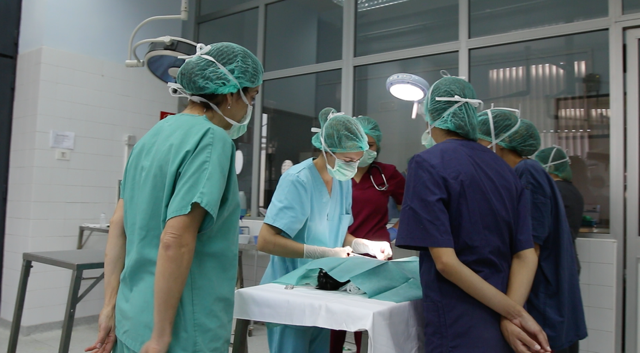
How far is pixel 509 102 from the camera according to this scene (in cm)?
344

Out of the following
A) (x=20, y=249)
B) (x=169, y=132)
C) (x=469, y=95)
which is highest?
(x=469, y=95)

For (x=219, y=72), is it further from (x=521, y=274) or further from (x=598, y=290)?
(x=598, y=290)

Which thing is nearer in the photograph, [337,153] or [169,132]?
[169,132]

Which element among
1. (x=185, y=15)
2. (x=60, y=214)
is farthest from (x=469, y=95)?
(x=60, y=214)

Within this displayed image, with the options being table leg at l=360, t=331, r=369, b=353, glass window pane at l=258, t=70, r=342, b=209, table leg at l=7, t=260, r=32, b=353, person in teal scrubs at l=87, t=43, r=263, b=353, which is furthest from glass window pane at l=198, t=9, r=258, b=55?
table leg at l=360, t=331, r=369, b=353

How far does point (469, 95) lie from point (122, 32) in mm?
3832

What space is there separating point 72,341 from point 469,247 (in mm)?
3436

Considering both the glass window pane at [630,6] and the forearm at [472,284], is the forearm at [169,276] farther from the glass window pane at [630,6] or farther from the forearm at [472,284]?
the glass window pane at [630,6]

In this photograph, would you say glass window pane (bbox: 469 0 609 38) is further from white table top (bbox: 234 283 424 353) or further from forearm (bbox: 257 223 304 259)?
white table top (bbox: 234 283 424 353)

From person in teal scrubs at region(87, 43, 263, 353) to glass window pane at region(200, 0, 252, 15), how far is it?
13.0ft

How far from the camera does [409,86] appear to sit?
128 inches

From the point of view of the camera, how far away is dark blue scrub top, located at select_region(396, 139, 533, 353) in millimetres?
1376

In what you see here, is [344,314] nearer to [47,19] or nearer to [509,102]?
[509,102]

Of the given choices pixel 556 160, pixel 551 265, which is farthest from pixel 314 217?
pixel 556 160
